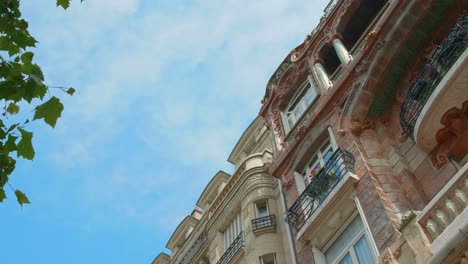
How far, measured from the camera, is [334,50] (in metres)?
17.6

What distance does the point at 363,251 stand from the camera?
11555mm

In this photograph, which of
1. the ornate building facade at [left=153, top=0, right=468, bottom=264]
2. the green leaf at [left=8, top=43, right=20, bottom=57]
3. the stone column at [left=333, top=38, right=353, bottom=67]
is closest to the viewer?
the green leaf at [left=8, top=43, right=20, bottom=57]

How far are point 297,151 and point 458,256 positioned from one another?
757cm

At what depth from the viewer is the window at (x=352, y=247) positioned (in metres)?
11.5

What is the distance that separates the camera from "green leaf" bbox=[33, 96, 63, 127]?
6.64 meters

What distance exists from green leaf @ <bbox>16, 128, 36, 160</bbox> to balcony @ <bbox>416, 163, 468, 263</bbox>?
5917 mm

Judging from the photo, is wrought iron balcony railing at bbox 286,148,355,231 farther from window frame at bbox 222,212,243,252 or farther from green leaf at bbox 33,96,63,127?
green leaf at bbox 33,96,63,127

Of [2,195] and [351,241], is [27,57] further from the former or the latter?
[351,241]

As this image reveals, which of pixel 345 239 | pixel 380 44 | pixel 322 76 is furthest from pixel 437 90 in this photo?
pixel 322 76

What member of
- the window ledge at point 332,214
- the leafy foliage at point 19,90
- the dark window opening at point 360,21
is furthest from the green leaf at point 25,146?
the dark window opening at point 360,21

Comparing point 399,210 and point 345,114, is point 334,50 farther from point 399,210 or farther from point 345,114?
point 399,210

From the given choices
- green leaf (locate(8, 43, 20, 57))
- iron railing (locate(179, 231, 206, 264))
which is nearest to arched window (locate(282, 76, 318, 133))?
iron railing (locate(179, 231, 206, 264))

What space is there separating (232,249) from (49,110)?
11.6 m

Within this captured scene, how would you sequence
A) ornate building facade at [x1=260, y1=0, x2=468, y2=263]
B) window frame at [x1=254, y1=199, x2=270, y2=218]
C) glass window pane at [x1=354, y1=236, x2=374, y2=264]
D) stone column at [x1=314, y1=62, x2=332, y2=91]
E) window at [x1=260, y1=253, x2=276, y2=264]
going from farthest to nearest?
window frame at [x1=254, y1=199, x2=270, y2=218] < stone column at [x1=314, y1=62, x2=332, y2=91] < window at [x1=260, y1=253, x2=276, y2=264] < glass window pane at [x1=354, y1=236, x2=374, y2=264] < ornate building facade at [x1=260, y1=0, x2=468, y2=263]
